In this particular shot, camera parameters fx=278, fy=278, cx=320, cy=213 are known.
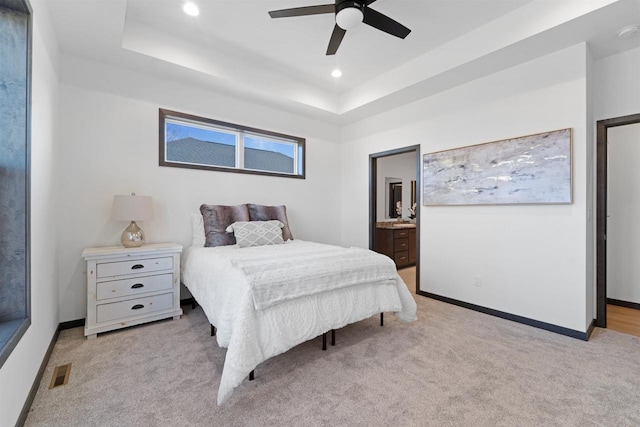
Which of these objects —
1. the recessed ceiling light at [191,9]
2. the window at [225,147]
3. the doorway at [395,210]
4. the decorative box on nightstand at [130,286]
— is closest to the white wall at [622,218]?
the doorway at [395,210]

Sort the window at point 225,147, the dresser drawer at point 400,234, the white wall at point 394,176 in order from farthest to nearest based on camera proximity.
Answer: the white wall at point 394,176 → the dresser drawer at point 400,234 → the window at point 225,147

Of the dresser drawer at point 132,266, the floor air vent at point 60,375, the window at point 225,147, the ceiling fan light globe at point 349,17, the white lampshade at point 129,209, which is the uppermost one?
the ceiling fan light globe at point 349,17

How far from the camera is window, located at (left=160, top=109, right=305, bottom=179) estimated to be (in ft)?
10.9

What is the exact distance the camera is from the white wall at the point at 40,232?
1380mm

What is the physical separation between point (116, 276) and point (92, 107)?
1727 millimetres

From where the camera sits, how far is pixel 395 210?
622 cm

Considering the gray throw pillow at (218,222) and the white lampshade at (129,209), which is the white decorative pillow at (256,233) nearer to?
the gray throw pillow at (218,222)

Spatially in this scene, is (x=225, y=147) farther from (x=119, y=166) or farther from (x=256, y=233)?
(x=256, y=233)

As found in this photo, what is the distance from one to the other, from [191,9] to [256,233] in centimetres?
221

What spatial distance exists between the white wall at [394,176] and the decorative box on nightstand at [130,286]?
3.98 m

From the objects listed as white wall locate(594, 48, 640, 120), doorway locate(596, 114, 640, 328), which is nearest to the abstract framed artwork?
doorway locate(596, 114, 640, 328)

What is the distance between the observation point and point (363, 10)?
2.08 metres

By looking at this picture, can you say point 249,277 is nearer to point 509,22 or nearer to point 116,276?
point 116,276

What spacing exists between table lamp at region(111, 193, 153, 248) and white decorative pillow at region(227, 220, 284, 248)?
2.81 ft
